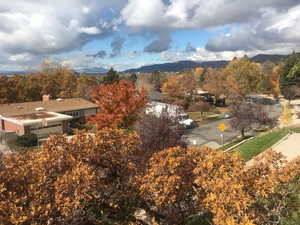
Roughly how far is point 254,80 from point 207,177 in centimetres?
5527

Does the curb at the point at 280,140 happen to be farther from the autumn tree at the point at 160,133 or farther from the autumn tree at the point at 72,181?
the autumn tree at the point at 72,181

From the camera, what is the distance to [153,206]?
6.71 m

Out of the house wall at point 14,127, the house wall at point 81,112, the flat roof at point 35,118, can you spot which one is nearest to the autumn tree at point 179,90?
the house wall at point 81,112

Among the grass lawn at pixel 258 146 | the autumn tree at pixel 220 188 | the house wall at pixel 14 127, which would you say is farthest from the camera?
the house wall at pixel 14 127

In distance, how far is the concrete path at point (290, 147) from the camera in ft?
50.4

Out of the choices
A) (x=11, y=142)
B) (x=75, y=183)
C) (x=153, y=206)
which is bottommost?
(x=11, y=142)

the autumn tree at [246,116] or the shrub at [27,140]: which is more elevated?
the autumn tree at [246,116]

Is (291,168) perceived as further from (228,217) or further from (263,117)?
(263,117)

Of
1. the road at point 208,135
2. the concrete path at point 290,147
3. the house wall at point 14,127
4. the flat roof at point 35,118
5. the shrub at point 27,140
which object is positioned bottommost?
the road at point 208,135

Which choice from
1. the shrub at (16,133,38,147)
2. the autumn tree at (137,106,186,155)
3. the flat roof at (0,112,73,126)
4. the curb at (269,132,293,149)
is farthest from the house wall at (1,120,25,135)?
the curb at (269,132,293,149)

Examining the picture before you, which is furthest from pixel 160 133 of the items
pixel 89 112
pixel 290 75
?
pixel 290 75

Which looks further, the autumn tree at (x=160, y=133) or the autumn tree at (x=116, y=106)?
the autumn tree at (x=116, y=106)

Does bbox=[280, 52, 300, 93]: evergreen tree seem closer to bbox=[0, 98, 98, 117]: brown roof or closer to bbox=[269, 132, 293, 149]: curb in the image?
bbox=[269, 132, 293, 149]: curb

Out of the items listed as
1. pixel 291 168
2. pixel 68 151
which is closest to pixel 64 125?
pixel 68 151
